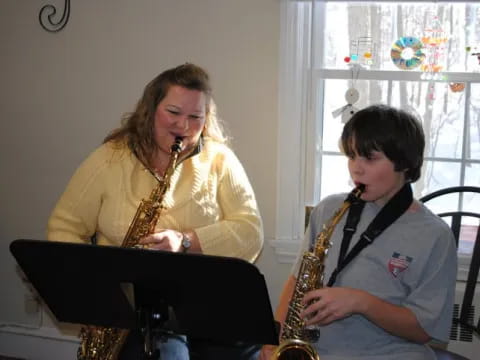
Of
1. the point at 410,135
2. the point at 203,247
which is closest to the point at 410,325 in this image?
the point at 410,135

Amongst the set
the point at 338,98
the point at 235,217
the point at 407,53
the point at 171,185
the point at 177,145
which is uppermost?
the point at 407,53

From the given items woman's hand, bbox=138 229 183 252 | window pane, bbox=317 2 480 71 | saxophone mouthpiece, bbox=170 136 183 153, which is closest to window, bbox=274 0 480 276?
window pane, bbox=317 2 480 71

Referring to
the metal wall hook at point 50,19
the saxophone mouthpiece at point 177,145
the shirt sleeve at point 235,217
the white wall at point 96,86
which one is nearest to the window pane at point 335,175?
the white wall at point 96,86

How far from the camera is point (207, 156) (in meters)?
2.20

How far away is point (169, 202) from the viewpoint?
2.11 metres

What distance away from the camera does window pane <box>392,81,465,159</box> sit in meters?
2.59

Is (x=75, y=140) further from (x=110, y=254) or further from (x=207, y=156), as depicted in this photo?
(x=110, y=254)

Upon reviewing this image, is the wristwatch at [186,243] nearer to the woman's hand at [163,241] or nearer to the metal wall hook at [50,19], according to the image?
the woman's hand at [163,241]

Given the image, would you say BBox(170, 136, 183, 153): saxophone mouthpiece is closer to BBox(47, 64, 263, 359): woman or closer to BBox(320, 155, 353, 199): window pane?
BBox(47, 64, 263, 359): woman

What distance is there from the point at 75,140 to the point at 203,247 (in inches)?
47.7

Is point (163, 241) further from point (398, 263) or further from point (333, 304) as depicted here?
point (398, 263)

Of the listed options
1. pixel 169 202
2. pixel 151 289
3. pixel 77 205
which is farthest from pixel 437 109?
pixel 151 289

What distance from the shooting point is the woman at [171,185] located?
2076 mm

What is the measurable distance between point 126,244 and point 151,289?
502 mm
